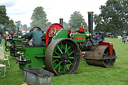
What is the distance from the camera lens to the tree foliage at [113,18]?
187 ft

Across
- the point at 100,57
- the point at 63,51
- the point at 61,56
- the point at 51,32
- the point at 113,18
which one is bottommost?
the point at 100,57

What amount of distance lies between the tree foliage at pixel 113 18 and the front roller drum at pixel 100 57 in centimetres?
4943

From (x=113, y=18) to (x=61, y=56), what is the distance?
55050 mm

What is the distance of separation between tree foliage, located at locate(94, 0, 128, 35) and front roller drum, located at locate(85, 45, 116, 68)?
162ft

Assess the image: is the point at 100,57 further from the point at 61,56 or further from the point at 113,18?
the point at 113,18

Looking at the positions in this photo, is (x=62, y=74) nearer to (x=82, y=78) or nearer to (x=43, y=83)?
(x=82, y=78)

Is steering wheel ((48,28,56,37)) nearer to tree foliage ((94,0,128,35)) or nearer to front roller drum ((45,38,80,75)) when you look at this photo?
front roller drum ((45,38,80,75))

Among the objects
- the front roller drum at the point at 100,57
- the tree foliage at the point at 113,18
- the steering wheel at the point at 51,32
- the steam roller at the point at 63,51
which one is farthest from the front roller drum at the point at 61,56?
the tree foliage at the point at 113,18

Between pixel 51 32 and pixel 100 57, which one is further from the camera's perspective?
pixel 100 57

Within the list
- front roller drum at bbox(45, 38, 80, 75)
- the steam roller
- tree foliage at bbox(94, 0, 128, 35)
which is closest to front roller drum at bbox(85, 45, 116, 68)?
the steam roller

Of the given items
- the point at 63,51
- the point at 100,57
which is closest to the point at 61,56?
the point at 63,51

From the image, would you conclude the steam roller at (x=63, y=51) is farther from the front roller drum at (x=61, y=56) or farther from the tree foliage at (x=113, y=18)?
the tree foliage at (x=113, y=18)

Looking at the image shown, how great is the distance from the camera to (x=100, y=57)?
756cm

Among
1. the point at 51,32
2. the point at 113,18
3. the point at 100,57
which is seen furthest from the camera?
the point at 113,18
